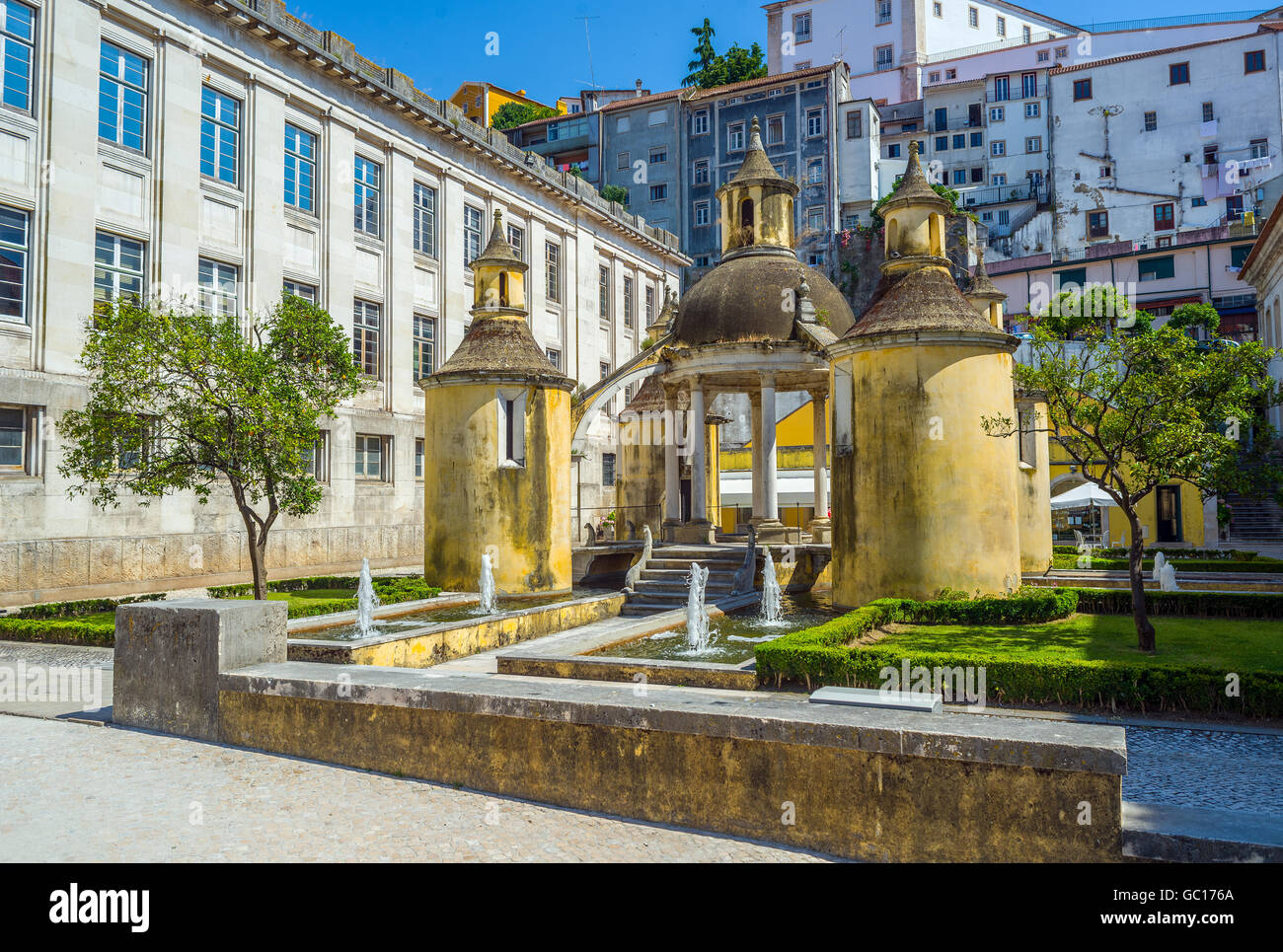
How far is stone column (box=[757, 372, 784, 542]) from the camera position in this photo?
22469 mm

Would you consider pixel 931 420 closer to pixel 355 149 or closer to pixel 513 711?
pixel 513 711

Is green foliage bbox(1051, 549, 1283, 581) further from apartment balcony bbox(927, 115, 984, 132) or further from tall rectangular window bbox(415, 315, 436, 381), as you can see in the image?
apartment balcony bbox(927, 115, 984, 132)

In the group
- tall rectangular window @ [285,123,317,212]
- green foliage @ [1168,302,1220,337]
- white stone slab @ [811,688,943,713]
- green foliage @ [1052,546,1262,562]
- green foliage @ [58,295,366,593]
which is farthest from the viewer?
green foliage @ [1168,302,1220,337]

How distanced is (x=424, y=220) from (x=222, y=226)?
10.6 metres

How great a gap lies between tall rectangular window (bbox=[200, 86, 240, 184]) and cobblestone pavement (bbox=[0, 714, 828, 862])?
24709 millimetres

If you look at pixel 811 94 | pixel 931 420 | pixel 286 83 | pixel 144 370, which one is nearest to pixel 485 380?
pixel 144 370

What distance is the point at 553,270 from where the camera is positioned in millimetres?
45812

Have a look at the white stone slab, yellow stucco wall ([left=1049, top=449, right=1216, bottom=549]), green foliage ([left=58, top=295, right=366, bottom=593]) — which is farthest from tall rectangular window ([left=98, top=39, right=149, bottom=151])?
yellow stucco wall ([left=1049, top=449, right=1216, bottom=549])

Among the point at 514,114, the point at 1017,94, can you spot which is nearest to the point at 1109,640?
the point at 1017,94

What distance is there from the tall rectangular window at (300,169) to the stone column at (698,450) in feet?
53.1

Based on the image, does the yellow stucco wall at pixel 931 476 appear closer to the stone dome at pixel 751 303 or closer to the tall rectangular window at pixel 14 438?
the stone dome at pixel 751 303

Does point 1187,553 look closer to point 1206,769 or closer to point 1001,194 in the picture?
point 1206,769

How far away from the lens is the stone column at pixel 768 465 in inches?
885
